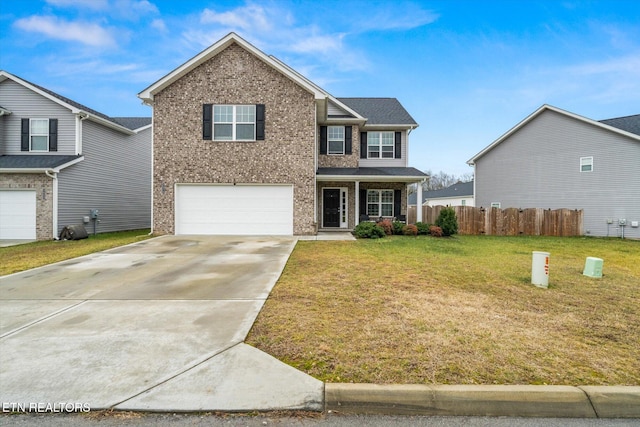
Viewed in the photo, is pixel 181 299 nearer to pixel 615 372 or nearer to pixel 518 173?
pixel 615 372

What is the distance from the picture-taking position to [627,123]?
17328 mm

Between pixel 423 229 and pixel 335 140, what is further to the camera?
pixel 335 140

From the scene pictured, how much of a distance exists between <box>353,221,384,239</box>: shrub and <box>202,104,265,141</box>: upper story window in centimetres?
582

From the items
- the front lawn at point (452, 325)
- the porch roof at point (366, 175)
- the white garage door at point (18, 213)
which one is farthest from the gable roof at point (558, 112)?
the white garage door at point (18, 213)

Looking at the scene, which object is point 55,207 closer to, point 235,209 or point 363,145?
point 235,209

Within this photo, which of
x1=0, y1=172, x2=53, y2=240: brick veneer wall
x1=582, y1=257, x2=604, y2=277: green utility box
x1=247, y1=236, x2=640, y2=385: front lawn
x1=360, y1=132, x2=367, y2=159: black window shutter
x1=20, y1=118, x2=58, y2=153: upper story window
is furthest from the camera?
x1=360, y1=132, x2=367, y2=159: black window shutter

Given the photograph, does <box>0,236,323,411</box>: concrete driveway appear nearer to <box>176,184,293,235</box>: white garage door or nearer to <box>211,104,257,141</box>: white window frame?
<box>176,184,293,235</box>: white garage door

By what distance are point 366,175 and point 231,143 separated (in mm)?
6311

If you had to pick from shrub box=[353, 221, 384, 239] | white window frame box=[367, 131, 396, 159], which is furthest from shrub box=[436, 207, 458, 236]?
white window frame box=[367, 131, 396, 159]

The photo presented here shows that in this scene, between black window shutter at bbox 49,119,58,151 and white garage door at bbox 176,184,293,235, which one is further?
black window shutter at bbox 49,119,58,151

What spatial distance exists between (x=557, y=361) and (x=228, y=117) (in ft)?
45.2

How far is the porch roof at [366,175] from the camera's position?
15.0 m

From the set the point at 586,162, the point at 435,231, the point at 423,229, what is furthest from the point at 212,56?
the point at 586,162

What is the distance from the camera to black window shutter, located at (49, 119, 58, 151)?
48.4 ft
